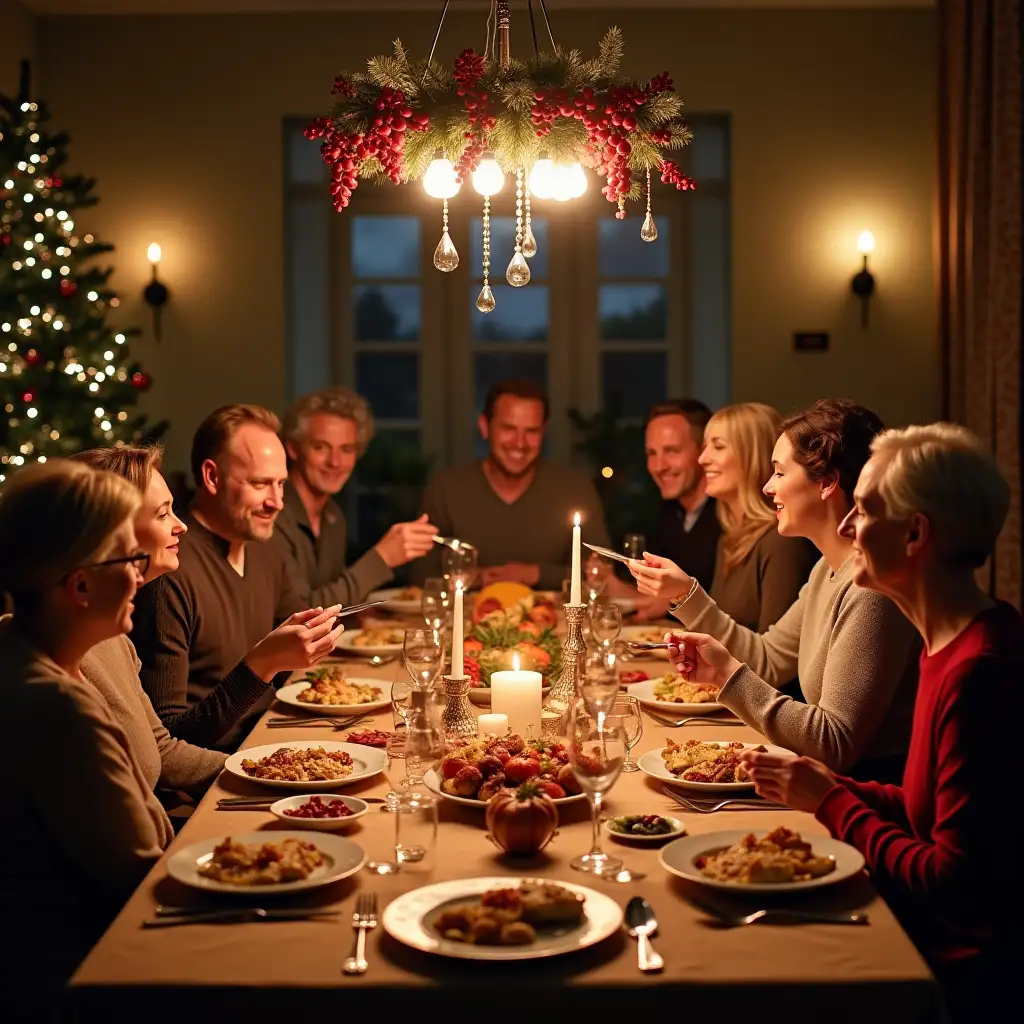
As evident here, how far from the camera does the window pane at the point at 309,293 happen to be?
675 cm

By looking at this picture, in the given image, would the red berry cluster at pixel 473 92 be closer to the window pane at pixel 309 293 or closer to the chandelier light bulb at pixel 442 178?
the chandelier light bulb at pixel 442 178

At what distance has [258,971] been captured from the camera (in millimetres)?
1453

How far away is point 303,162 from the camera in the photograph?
675cm

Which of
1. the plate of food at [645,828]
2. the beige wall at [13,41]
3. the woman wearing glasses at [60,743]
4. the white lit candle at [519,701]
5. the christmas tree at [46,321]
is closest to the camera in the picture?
the woman wearing glasses at [60,743]

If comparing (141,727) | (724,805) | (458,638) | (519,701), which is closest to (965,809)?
(724,805)

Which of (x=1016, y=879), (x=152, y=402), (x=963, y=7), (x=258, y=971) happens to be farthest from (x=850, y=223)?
(x=258, y=971)

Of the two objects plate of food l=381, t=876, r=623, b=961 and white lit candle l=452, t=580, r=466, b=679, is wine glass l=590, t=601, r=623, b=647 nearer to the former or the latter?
white lit candle l=452, t=580, r=466, b=679

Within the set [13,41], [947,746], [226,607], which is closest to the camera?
[947,746]

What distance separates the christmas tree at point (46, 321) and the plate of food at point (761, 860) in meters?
4.11

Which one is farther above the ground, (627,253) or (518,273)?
(627,253)

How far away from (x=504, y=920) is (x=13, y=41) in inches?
226

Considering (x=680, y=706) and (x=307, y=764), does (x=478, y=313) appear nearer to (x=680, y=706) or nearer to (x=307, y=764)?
(x=680, y=706)

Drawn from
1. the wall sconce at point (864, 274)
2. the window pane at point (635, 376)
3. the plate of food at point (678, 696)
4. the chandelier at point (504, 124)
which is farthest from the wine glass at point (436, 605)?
the wall sconce at point (864, 274)

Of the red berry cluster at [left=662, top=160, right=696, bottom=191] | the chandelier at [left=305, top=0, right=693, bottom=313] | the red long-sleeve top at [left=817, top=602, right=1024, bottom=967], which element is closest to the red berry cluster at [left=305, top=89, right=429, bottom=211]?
the chandelier at [left=305, top=0, right=693, bottom=313]
